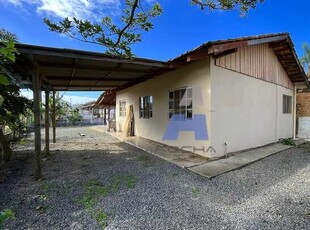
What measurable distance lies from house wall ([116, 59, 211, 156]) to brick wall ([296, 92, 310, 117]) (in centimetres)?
869

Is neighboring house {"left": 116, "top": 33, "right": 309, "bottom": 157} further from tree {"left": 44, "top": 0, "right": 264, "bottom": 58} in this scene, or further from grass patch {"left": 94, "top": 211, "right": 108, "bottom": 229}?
grass patch {"left": 94, "top": 211, "right": 108, "bottom": 229}

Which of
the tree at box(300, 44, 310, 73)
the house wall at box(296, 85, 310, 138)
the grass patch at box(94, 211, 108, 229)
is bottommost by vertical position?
the grass patch at box(94, 211, 108, 229)

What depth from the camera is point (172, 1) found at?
447 cm

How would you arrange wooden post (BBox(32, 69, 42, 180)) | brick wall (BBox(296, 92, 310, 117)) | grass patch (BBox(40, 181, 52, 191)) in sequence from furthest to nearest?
brick wall (BBox(296, 92, 310, 117)) → wooden post (BBox(32, 69, 42, 180)) → grass patch (BBox(40, 181, 52, 191))

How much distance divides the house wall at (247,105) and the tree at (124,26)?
2658 millimetres

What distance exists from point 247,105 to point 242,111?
0.45 metres

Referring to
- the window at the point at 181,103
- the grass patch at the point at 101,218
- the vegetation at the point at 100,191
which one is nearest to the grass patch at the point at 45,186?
the vegetation at the point at 100,191

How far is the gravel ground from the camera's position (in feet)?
9.52

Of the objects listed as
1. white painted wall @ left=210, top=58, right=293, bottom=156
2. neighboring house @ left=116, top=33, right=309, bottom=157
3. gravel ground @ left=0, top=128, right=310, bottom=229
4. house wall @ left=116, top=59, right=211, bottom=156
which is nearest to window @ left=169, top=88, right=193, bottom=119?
neighboring house @ left=116, top=33, right=309, bottom=157

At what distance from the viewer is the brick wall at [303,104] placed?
11.4 metres

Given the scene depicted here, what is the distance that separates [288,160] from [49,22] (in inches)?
292

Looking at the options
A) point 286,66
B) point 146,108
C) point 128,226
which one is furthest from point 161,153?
point 286,66

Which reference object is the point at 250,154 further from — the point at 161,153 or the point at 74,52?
the point at 74,52

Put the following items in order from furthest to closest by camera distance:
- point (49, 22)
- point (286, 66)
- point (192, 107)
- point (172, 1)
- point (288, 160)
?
point (286, 66)
point (192, 107)
point (288, 160)
point (172, 1)
point (49, 22)
